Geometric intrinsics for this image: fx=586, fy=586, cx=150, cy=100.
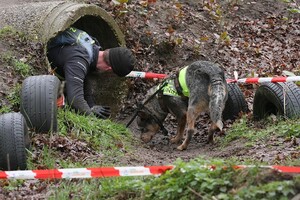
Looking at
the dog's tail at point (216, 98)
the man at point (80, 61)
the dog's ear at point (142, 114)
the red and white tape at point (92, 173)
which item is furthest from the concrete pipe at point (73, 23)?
the red and white tape at point (92, 173)

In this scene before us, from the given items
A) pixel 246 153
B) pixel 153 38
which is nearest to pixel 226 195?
pixel 246 153

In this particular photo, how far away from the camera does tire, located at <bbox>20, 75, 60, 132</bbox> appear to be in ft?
24.0

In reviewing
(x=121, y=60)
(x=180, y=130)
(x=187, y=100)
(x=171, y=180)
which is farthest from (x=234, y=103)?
(x=171, y=180)

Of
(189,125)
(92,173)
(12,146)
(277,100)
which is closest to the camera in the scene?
(92,173)

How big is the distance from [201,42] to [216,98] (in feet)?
14.4

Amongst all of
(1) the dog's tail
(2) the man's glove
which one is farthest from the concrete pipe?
(1) the dog's tail

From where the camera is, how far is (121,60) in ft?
32.3

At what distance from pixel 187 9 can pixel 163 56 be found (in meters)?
2.44

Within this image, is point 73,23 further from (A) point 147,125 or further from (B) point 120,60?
(A) point 147,125

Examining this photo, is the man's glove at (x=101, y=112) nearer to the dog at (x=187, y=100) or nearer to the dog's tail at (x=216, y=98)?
the dog at (x=187, y=100)

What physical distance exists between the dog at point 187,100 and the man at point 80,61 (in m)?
0.75

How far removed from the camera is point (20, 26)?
9.74 metres

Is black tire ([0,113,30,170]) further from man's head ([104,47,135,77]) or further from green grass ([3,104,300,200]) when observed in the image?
man's head ([104,47,135,77])

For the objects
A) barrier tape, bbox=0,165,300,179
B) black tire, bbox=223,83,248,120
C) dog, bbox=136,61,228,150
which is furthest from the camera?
black tire, bbox=223,83,248,120
